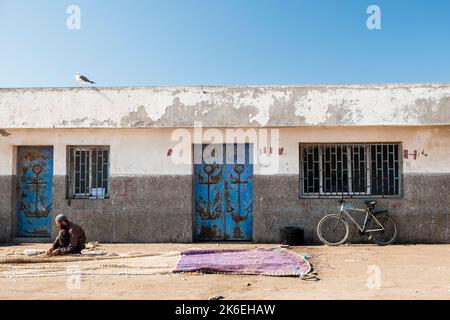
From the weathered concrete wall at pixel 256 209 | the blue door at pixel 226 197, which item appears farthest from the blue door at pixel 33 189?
the blue door at pixel 226 197

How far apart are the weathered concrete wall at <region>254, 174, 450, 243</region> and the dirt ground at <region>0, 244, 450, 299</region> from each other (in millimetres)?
2221

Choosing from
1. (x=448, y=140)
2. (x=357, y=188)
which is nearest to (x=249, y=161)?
(x=357, y=188)

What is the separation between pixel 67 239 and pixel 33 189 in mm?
3332

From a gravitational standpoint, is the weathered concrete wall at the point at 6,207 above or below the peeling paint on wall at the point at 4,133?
below

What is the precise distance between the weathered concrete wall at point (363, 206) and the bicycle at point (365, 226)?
0.20 metres

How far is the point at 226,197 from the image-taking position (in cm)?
1209

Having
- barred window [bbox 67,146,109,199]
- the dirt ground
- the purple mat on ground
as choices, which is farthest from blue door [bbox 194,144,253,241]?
the dirt ground

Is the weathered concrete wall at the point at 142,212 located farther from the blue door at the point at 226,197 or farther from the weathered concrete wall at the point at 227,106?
the weathered concrete wall at the point at 227,106

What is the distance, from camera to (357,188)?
11953 millimetres

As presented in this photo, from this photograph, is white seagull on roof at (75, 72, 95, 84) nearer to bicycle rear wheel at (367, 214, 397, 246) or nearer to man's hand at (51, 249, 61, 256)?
man's hand at (51, 249, 61, 256)

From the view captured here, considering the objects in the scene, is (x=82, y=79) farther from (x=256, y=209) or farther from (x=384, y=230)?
(x=384, y=230)

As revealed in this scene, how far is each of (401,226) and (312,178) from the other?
90.6 inches

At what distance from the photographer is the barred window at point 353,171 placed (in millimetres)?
11922

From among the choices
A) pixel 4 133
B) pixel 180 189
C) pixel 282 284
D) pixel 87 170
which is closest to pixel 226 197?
pixel 180 189
